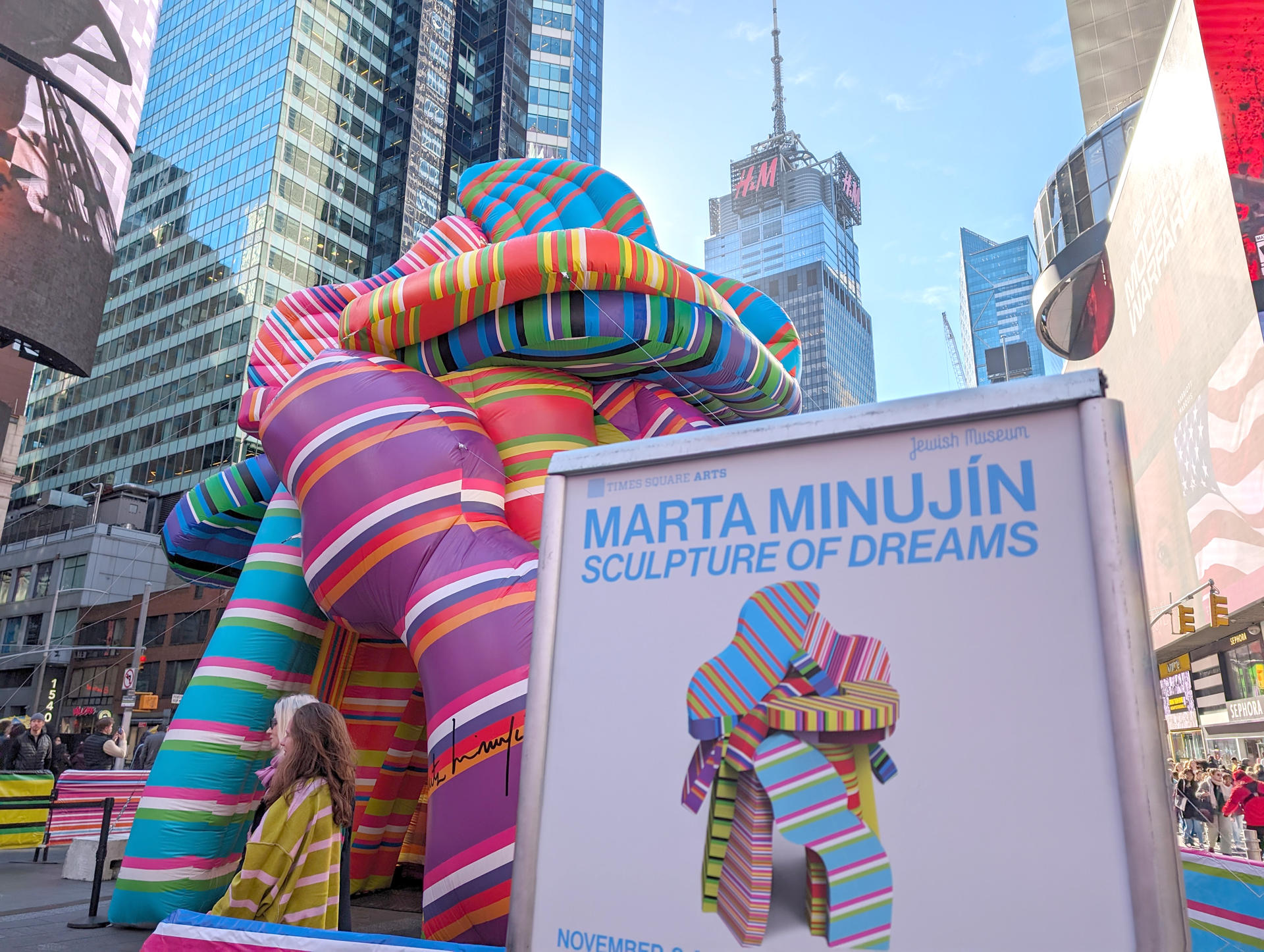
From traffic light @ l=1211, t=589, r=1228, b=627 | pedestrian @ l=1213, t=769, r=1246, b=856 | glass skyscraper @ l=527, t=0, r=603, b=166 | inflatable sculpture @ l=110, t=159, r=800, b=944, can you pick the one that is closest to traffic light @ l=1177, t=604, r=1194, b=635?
traffic light @ l=1211, t=589, r=1228, b=627

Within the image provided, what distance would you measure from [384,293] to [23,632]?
5964 centimetres

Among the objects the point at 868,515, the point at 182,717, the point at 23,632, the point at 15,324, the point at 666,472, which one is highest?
the point at 15,324

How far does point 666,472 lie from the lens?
2.89 metres

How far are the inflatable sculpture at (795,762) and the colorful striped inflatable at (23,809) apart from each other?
371 inches

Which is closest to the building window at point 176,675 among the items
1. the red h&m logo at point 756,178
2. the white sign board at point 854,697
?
the white sign board at point 854,697

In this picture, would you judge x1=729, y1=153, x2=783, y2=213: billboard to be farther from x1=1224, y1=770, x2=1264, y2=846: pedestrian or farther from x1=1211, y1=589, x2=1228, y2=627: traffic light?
x1=1224, y1=770, x2=1264, y2=846: pedestrian

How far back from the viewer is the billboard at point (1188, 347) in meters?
19.8

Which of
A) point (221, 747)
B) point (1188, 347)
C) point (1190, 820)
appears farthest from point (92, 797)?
point (1188, 347)

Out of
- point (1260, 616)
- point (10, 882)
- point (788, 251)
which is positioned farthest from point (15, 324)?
point (788, 251)

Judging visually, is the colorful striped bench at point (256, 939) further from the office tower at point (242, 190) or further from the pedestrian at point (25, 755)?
the office tower at point (242, 190)

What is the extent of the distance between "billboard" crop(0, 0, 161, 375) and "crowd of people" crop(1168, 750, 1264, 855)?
100ft

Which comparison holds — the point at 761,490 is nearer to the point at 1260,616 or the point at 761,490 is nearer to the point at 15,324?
the point at 1260,616

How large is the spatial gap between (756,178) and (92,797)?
19373cm

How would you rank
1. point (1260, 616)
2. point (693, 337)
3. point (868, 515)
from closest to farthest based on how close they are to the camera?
point (868, 515), point (693, 337), point (1260, 616)
